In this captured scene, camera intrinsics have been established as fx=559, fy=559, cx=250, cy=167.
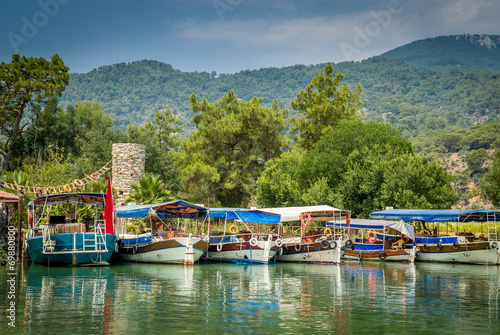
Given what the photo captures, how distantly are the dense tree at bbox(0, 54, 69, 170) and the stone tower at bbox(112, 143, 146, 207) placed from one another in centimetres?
1952

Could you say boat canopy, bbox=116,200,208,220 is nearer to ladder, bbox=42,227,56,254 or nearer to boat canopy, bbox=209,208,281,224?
boat canopy, bbox=209,208,281,224

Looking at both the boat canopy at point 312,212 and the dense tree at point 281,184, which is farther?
the dense tree at point 281,184

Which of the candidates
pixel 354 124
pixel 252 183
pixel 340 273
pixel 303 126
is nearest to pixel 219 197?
pixel 252 183

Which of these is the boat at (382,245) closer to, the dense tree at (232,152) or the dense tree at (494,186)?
the dense tree at (494,186)

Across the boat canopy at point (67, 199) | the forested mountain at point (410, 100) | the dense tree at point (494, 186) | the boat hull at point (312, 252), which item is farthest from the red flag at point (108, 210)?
the forested mountain at point (410, 100)

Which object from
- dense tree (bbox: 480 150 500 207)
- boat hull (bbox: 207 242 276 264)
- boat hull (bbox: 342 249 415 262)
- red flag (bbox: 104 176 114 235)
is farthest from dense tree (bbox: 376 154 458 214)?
red flag (bbox: 104 176 114 235)

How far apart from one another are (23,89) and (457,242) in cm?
4362

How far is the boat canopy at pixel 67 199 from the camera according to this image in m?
28.5

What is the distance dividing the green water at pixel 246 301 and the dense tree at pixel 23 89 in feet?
106

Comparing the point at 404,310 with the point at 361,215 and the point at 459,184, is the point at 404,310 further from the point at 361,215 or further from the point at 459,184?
the point at 459,184

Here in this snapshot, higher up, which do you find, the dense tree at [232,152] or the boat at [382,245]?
the dense tree at [232,152]

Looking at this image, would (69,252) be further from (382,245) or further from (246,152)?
(246,152)

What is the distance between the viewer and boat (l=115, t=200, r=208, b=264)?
30.0 metres

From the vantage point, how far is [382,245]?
36.2 meters
